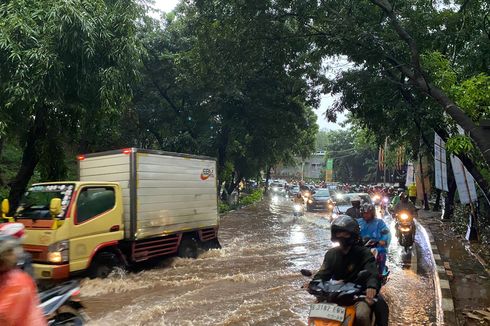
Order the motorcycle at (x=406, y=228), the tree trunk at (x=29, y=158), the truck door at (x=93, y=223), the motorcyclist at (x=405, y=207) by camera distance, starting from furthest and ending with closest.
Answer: the motorcyclist at (x=405, y=207) < the motorcycle at (x=406, y=228) < the tree trunk at (x=29, y=158) < the truck door at (x=93, y=223)

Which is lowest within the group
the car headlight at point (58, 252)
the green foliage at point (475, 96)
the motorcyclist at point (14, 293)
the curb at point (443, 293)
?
the curb at point (443, 293)

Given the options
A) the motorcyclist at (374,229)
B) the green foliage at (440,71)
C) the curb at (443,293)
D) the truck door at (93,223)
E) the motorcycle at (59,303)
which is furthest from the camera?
the green foliage at (440,71)

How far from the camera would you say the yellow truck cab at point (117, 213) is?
24.0ft

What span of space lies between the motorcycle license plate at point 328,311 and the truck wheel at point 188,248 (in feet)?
23.8

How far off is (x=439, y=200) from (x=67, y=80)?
2302 centimetres

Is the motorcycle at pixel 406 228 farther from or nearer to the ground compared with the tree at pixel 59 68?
nearer to the ground

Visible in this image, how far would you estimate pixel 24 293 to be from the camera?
2.58 m

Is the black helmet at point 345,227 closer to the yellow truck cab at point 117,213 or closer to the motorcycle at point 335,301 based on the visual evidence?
the motorcycle at point 335,301

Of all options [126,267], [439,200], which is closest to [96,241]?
[126,267]

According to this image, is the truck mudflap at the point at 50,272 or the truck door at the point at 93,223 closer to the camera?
the truck mudflap at the point at 50,272

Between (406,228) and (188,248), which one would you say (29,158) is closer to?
(188,248)

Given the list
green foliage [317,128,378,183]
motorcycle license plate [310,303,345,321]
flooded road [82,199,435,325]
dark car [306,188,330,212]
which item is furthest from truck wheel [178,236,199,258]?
green foliage [317,128,378,183]

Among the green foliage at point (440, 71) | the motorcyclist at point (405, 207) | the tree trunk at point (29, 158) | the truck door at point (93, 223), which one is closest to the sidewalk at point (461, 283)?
the motorcyclist at point (405, 207)

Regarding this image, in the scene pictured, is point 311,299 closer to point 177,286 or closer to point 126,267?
point 177,286
